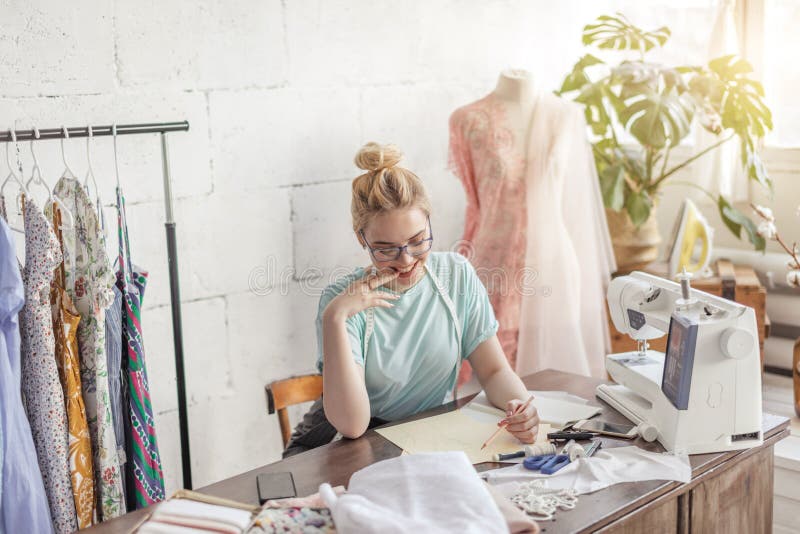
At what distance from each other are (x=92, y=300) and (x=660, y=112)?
1.98m

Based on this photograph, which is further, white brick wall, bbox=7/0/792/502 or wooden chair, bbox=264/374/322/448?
wooden chair, bbox=264/374/322/448

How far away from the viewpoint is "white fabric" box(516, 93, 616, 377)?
9.78 ft

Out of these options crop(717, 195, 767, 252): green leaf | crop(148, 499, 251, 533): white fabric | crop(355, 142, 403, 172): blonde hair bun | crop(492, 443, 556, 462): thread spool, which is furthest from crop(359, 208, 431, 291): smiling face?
crop(717, 195, 767, 252): green leaf

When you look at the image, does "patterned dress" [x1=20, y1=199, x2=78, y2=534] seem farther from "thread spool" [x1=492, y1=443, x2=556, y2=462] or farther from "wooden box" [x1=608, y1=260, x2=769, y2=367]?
"wooden box" [x1=608, y1=260, x2=769, y2=367]

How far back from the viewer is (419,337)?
7.34ft

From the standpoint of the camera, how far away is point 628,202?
10.6 feet

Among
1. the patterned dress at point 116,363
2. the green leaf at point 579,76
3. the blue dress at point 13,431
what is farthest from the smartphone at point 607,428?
the green leaf at point 579,76

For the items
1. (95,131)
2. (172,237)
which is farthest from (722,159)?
(95,131)

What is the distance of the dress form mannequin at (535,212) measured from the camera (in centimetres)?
298

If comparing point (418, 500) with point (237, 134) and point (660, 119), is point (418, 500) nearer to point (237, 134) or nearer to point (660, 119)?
point (237, 134)

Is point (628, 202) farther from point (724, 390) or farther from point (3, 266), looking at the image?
point (3, 266)

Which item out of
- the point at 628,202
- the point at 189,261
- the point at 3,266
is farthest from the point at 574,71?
the point at 3,266

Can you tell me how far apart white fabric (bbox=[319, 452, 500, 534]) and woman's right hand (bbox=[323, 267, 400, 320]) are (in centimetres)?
47

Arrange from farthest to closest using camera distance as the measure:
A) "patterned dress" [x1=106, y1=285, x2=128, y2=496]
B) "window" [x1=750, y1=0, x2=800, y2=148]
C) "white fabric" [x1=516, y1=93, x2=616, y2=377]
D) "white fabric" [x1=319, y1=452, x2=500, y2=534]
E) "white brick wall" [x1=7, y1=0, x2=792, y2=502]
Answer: "window" [x1=750, y1=0, x2=800, y2=148], "white fabric" [x1=516, y1=93, x2=616, y2=377], "white brick wall" [x1=7, y1=0, x2=792, y2=502], "patterned dress" [x1=106, y1=285, x2=128, y2=496], "white fabric" [x1=319, y1=452, x2=500, y2=534]
